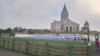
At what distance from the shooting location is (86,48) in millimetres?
17250

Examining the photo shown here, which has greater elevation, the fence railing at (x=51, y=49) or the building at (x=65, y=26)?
the building at (x=65, y=26)

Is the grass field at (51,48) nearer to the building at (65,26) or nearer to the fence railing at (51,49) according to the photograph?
Result: the fence railing at (51,49)

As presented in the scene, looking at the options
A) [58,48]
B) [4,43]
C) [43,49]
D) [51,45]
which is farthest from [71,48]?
[4,43]

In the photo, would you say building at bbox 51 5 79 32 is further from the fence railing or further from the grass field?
the fence railing

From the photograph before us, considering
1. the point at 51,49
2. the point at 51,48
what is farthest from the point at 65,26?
the point at 51,49

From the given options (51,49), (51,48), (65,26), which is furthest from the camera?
(65,26)

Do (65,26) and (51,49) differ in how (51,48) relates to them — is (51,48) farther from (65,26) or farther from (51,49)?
(65,26)

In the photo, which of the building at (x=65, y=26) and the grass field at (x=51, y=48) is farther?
the building at (x=65, y=26)

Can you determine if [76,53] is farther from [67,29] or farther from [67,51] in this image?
[67,29]

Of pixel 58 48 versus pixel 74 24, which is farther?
pixel 74 24

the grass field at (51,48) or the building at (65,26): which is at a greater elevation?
the building at (65,26)

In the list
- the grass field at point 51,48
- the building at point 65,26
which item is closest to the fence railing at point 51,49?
the grass field at point 51,48

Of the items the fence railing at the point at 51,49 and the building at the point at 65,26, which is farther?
the building at the point at 65,26

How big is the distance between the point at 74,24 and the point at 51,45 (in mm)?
159444
